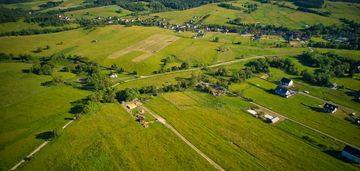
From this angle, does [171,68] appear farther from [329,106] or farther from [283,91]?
[329,106]

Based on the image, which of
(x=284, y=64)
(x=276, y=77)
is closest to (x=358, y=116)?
(x=276, y=77)

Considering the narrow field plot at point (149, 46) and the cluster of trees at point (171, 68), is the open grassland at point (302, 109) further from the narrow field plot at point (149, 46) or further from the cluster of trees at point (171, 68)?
the narrow field plot at point (149, 46)

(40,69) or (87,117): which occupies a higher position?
(40,69)

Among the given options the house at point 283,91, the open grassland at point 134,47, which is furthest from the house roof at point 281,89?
the open grassland at point 134,47

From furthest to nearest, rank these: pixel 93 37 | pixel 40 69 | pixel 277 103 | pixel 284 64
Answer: pixel 93 37 < pixel 284 64 < pixel 40 69 < pixel 277 103

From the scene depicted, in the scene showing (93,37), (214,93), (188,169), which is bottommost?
(188,169)

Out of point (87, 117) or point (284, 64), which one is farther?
point (284, 64)

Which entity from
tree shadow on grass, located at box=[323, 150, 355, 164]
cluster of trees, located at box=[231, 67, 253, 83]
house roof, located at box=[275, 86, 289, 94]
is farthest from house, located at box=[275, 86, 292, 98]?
tree shadow on grass, located at box=[323, 150, 355, 164]

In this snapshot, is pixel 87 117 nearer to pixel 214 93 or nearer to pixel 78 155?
pixel 78 155
